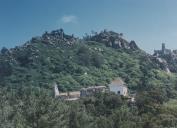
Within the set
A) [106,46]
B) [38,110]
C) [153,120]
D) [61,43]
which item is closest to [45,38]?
[61,43]

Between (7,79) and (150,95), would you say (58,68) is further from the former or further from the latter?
(150,95)

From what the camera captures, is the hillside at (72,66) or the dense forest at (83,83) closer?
the dense forest at (83,83)

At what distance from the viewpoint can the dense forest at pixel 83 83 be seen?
5353 centimetres

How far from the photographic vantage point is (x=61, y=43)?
191 metres

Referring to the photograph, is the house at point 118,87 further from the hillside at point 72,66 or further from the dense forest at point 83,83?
the hillside at point 72,66

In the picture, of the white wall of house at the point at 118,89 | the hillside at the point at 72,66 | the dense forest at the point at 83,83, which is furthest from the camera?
the hillside at the point at 72,66

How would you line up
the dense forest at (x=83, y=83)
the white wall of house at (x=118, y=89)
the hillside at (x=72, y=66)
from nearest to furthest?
the dense forest at (x=83, y=83)
the white wall of house at (x=118, y=89)
the hillside at (x=72, y=66)

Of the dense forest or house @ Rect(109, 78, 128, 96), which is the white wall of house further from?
the dense forest

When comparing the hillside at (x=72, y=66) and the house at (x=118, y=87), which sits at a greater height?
the hillside at (x=72, y=66)

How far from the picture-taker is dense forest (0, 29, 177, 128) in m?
53.5

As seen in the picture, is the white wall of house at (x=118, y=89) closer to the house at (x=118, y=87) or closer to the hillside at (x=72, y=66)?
the house at (x=118, y=87)

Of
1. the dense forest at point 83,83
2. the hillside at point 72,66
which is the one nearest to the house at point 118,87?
the dense forest at point 83,83

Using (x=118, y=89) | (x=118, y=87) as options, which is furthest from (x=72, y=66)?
(x=118, y=89)

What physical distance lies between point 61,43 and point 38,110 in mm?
140820
